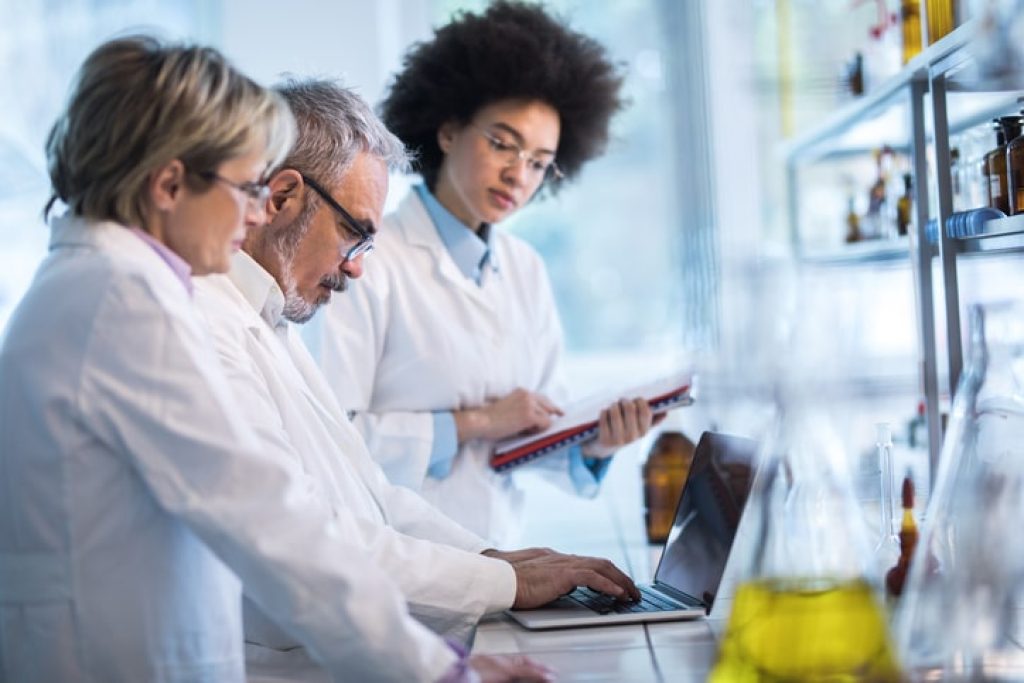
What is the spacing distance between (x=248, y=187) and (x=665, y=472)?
3.95ft

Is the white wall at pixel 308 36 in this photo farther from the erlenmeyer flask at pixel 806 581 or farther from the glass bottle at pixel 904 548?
the erlenmeyer flask at pixel 806 581

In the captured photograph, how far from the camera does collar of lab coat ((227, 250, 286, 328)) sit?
1575 millimetres

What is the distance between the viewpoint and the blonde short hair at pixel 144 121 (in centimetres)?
114

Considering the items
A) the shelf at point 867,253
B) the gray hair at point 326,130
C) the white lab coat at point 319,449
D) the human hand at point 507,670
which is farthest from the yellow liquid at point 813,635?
the shelf at point 867,253

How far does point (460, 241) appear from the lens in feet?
7.75

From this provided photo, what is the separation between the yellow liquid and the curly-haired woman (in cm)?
113

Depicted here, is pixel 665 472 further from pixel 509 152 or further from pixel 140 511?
pixel 140 511

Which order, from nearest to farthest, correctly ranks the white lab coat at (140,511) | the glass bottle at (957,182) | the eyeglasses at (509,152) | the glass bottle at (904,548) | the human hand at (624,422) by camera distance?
the white lab coat at (140,511) < the glass bottle at (904,548) < the glass bottle at (957,182) < the human hand at (624,422) < the eyeglasses at (509,152)

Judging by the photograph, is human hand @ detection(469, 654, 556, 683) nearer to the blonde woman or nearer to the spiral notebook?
the blonde woman

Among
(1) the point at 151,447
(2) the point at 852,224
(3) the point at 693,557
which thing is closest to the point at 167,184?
(1) the point at 151,447

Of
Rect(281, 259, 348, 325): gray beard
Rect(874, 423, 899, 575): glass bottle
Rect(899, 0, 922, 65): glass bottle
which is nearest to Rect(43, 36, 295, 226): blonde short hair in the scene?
Rect(281, 259, 348, 325): gray beard

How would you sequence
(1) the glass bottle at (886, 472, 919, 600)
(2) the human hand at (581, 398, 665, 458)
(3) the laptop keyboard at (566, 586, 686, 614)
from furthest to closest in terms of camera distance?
(2) the human hand at (581, 398, 665, 458) < (3) the laptop keyboard at (566, 586, 686, 614) < (1) the glass bottle at (886, 472, 919, 600)

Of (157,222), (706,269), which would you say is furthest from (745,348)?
(157,222)

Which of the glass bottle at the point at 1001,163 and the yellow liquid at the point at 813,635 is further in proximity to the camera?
the glass bottle at the point at 1001,163
